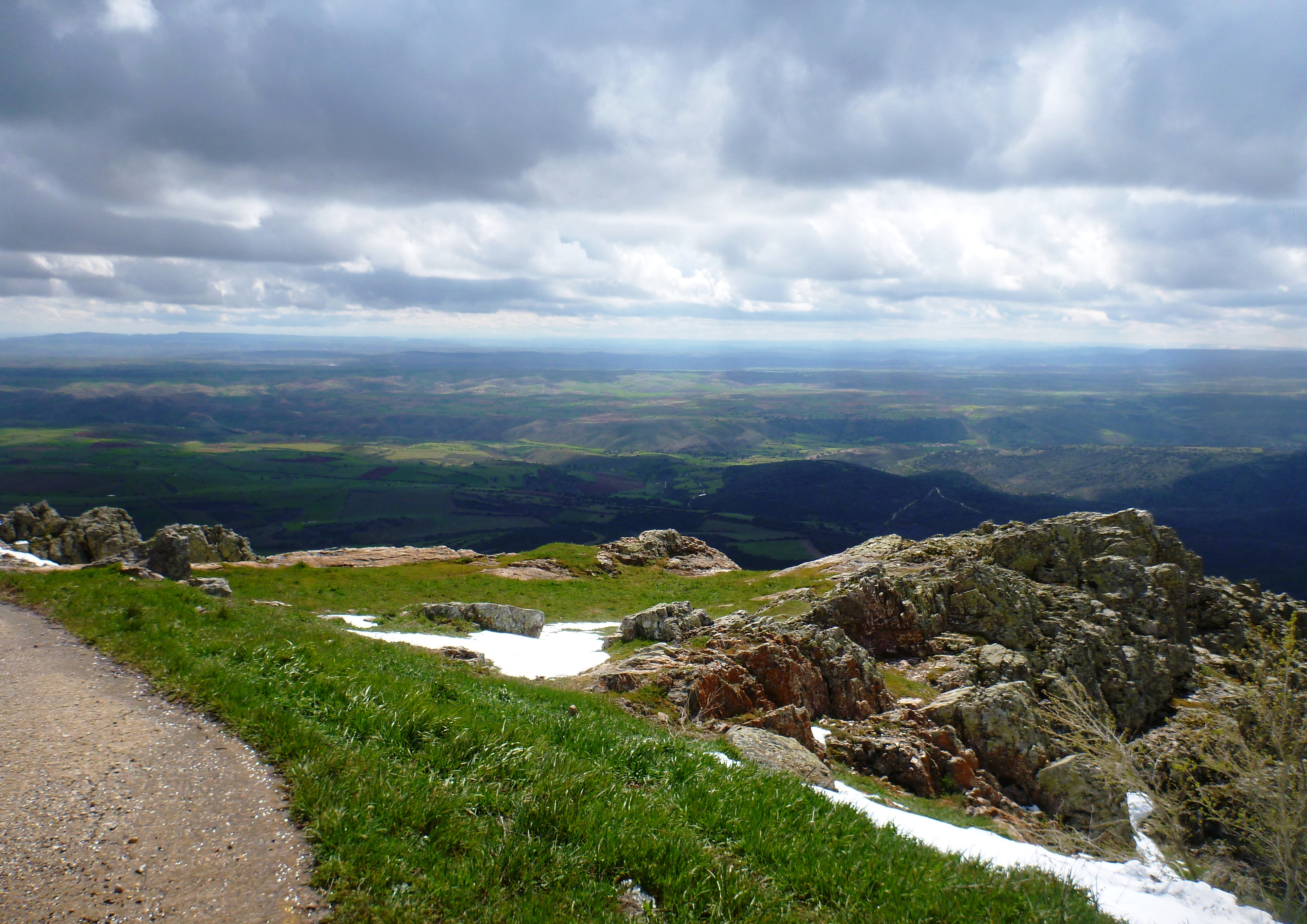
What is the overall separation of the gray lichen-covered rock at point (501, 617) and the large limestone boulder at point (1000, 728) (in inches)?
840

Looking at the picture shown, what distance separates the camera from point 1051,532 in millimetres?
35969

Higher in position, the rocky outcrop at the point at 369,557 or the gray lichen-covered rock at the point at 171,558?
the gray lichen-covered rock at the point at 171,558

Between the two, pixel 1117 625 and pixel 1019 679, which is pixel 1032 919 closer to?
pixel 1019 679

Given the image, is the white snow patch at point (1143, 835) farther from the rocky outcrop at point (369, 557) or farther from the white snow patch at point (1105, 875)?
the rocky outcrop at point (369, 557)

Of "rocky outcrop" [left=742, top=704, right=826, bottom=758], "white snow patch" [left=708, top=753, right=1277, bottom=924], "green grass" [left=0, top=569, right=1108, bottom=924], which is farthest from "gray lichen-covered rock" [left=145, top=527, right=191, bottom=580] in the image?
"white snow patch" [left=708, top=753, right=1277, bottom=924]

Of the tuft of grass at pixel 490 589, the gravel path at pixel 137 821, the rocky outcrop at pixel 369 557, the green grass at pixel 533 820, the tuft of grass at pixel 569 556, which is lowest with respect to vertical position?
the rocky outcrop at pixel 369 557

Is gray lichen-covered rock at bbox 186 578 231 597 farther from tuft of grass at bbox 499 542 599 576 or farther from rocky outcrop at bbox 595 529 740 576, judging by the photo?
rocky outcrop at bbox 595 529 740 576

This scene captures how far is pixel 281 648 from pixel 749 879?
10232 millimetres

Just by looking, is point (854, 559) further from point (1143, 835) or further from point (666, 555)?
point (1143, 835)

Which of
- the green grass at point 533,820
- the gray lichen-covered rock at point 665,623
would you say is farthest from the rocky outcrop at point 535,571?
the green grass at point 533,820

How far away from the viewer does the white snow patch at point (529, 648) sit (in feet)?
92.8

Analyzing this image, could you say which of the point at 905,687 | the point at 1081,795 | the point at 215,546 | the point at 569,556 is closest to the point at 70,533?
the point at 215,546

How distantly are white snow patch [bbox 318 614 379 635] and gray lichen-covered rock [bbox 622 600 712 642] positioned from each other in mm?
11171

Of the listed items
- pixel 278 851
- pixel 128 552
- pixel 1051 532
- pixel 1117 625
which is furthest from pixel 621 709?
pixel 128 552
